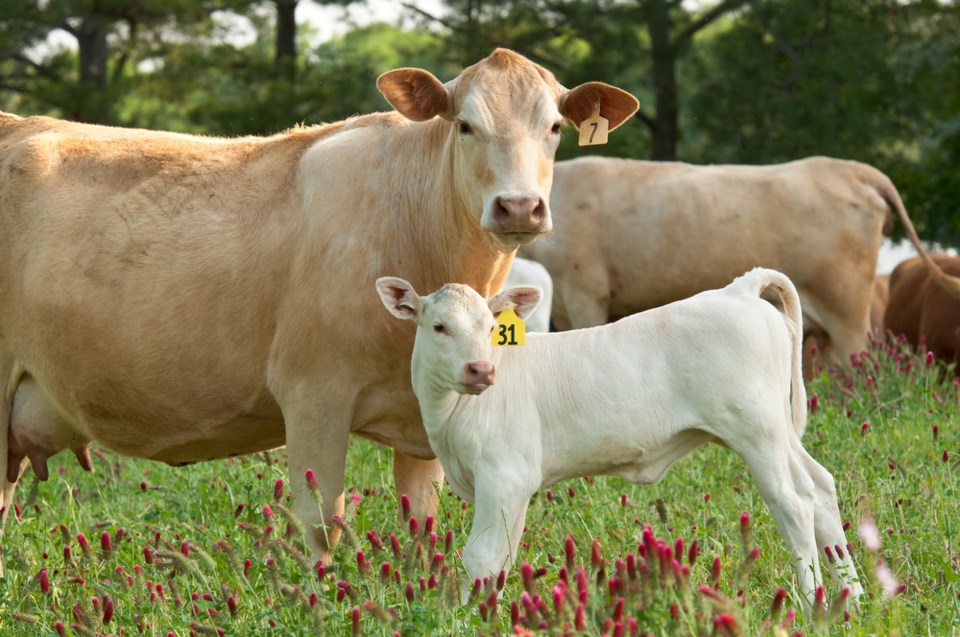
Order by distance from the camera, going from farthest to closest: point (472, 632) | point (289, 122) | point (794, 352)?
point (289, 122)
point (794, 352)
point (472, 632)

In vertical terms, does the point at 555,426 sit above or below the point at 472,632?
above

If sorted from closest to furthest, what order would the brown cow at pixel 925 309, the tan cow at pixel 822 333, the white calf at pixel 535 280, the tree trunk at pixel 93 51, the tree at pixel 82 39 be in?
the brown cow at pixel 925 309 → the white calf at pixel 535 280 → the tan cow at pixel 822 333 → the tree at pixel 82 39 → the tree trunk at pixel 93 51

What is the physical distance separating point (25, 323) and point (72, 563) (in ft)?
3.90

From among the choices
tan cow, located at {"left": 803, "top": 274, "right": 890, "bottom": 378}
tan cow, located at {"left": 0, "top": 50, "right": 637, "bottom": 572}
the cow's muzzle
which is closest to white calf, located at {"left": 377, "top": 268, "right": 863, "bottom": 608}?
the cow's muzzle

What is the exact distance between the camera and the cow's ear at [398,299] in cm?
432

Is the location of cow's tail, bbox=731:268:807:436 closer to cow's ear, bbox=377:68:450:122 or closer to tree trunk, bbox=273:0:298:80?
cow's ear, bbox=377:68:450:122

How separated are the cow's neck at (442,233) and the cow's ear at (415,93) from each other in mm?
119

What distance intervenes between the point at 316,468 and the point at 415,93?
4.75ft

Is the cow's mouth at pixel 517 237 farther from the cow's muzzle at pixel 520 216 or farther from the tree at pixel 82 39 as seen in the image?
the tree at pixel 82 39

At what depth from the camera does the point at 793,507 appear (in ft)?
14.0

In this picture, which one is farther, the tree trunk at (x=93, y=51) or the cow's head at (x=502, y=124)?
the tree trunk at (x=93, y=51)

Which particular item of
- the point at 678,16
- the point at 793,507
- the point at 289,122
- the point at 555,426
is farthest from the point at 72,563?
the point at 678,16

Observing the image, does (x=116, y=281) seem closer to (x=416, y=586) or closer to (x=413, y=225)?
(x=413, y=225)

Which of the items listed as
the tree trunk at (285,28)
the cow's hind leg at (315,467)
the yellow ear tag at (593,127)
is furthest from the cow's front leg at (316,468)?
the tree trunk at (285,28)
